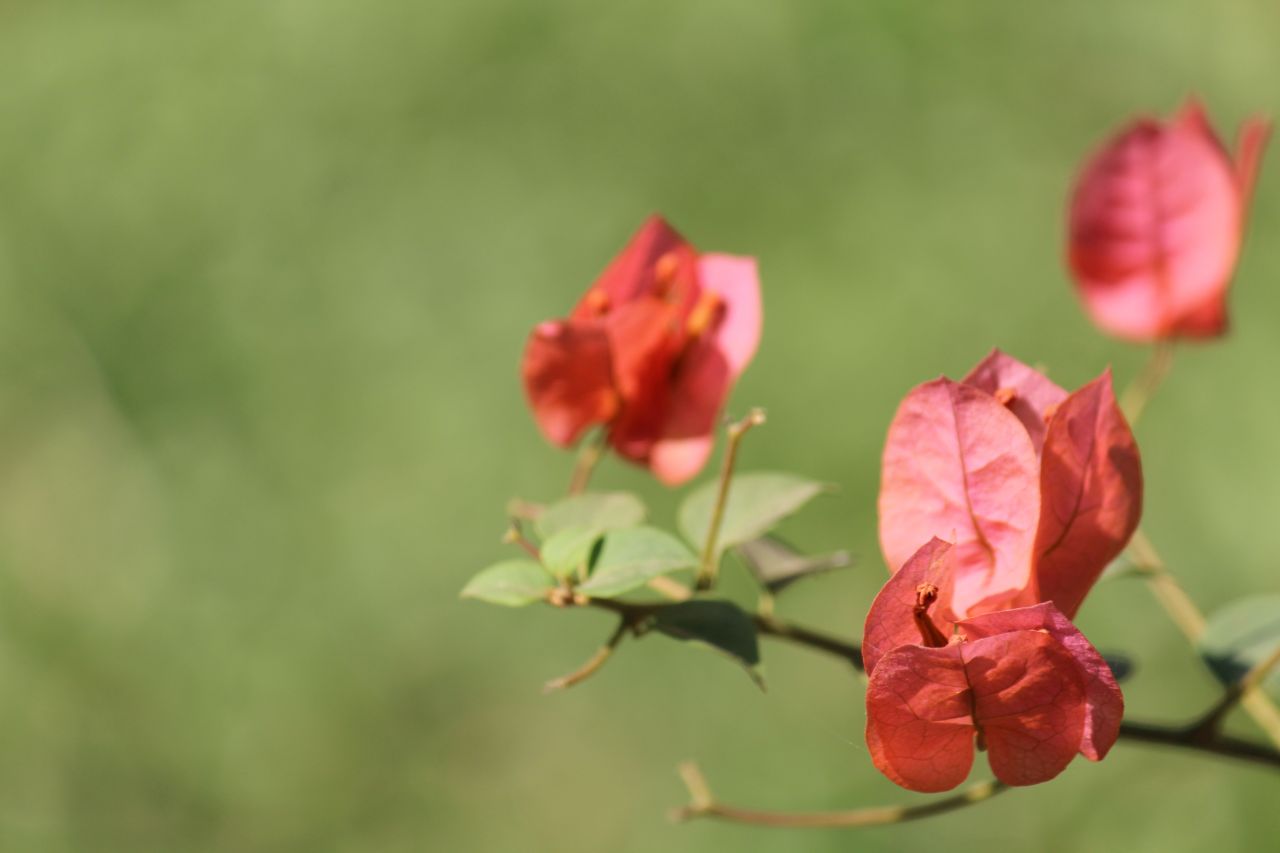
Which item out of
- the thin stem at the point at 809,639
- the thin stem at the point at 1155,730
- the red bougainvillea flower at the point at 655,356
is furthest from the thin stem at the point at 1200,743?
the red bougainvillea flower at the point at 655,356

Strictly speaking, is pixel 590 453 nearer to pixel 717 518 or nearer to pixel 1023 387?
pixel 717 518

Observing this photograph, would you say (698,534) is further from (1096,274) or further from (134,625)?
(134,625)

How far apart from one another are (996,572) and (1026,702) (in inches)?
1.9

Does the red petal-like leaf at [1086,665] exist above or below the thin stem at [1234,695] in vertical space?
above

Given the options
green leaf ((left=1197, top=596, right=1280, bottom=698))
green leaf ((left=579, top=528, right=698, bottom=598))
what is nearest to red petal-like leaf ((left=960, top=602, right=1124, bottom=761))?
green leaf ((left=579, top=528, right=698, bottom=598))

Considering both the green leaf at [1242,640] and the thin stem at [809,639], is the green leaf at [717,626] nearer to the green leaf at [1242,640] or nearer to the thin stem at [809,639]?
the thin stem at [809,639]

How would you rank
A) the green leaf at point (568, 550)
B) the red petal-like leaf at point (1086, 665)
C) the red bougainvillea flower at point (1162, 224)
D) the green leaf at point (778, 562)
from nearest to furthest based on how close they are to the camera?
the red petal-like leaf at point (1086, 665) < the green leaf at point (568, 550) < the green leaf at point (778, 562) < the red bougainvillea flower at point (1162, 224)

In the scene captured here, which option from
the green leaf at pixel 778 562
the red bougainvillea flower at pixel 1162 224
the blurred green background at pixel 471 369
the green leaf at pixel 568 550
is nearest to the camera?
the green leaf at pixel 568 550

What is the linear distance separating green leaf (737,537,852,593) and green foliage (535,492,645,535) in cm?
9

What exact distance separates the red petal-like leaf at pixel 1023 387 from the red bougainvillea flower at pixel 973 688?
0.17 feet

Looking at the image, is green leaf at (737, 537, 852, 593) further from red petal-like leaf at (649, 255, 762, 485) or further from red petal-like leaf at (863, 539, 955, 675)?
red petal-like leaf at (863, 539, 955, 675)

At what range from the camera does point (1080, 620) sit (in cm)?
158

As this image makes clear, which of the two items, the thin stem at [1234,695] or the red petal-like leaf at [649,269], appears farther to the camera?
the red petal-like leaf at [649,269]

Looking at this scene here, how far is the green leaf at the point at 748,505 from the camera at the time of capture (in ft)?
1.74
